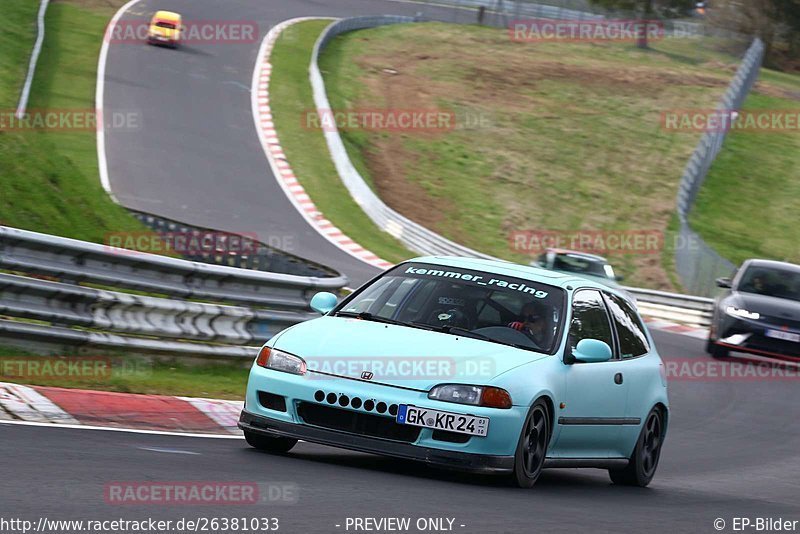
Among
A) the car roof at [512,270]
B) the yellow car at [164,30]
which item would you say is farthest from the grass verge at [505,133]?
the car roof at [512,270]

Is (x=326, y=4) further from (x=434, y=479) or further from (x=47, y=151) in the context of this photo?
(x=434, y=479)

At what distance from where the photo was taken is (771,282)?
65.1ft

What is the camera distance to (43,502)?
219 inches

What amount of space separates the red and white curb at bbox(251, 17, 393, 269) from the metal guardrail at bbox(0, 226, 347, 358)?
14.5 m

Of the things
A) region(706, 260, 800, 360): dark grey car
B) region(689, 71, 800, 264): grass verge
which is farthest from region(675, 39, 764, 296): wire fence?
region(706, 260, 800, 360): dark grey car

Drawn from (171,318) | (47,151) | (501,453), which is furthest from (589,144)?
(501,453)

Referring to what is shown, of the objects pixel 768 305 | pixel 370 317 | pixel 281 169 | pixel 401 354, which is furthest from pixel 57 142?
pixel 401 354

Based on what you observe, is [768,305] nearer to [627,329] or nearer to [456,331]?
[627,329]

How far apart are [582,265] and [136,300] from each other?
13.4 metres
